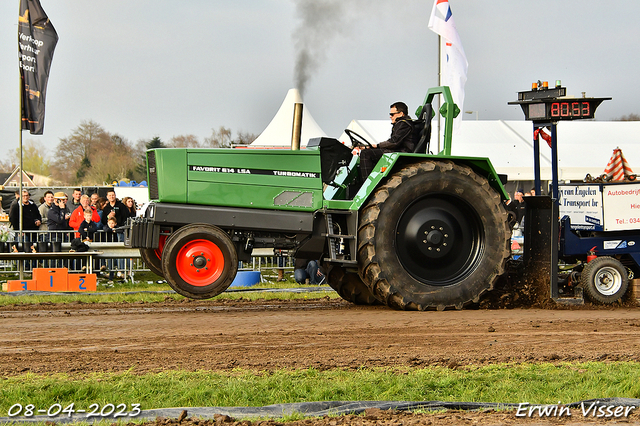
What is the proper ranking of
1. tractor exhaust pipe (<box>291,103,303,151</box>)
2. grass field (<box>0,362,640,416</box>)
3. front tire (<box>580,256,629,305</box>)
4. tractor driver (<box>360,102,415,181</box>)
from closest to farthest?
grass field (<box>0,362,640,416</box>)
tractor exhaust pipe (<box>291,103,303,151</box>)
tractor driver (<box>360,102,415,181</box>)
front tire (<box>580,256,629,305</box>)

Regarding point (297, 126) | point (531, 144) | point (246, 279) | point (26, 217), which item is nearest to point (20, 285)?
point (26, 217)

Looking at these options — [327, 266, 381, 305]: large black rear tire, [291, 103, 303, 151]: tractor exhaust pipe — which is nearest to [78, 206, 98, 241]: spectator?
[327, 266, 381, 305]: large black rear tire

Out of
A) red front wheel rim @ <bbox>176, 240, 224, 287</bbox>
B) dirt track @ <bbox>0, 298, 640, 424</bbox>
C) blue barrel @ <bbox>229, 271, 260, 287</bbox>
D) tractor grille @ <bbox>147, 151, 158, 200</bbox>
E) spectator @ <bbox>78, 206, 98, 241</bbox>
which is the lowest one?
blue barrel @ <bbox>229, 271, 260, 287</bbox>

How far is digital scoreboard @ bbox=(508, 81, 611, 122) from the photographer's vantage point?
8414 mm

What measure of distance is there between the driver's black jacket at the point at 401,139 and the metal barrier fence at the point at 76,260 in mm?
5159

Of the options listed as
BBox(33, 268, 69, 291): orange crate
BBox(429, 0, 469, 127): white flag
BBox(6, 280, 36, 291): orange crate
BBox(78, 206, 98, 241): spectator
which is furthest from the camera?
BBox(429, 0, 469, 127): white flag

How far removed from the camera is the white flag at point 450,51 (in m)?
14.6

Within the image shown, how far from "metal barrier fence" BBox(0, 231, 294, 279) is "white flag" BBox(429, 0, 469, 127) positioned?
16.6 feet

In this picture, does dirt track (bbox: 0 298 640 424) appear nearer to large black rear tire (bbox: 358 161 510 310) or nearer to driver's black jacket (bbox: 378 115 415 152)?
large black rear tire (bbox: 358 161 510 310)

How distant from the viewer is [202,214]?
7535 mm

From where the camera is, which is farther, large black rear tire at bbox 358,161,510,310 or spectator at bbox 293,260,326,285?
spectator at bbox 293,260,326,285

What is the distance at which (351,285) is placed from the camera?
28.8 ft

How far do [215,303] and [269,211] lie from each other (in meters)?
2.11

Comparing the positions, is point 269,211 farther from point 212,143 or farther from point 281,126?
point 212,143
